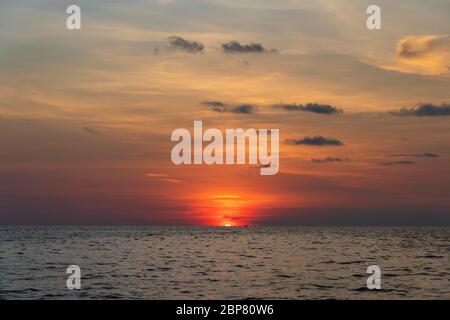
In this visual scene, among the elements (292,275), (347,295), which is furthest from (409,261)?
(347,295)

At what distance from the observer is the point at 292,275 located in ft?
203
